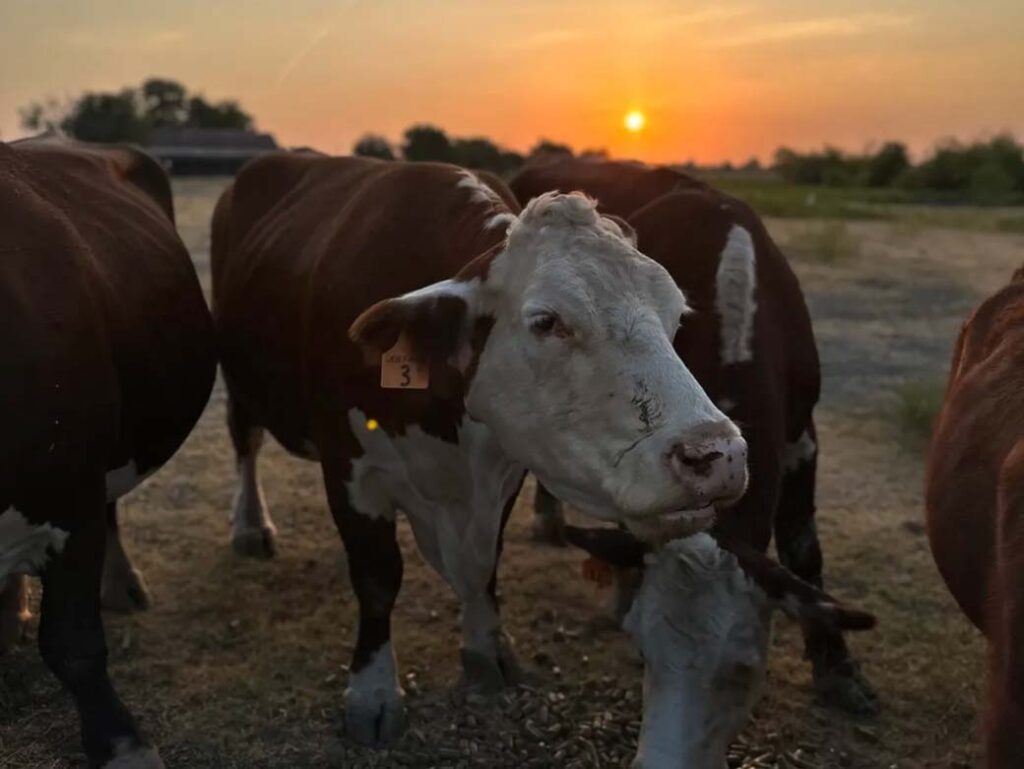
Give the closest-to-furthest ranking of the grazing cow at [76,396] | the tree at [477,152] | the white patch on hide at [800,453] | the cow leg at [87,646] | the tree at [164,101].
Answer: the grazing cow at [76,396] → the cow leg at [87,646] → the white patch on hide at [800,453] → the tree at [477,152] → the tree at [164,101]

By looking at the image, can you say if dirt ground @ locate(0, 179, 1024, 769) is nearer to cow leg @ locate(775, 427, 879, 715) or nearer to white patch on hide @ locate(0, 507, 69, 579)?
cow leg @ locate(775, 427, 879, 715)

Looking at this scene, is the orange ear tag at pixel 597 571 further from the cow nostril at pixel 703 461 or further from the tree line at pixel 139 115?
the tree line at pixel 139 115

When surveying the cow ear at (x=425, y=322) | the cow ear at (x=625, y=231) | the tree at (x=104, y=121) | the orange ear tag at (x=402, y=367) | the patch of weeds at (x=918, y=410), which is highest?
the tree at (x=104, y=121)

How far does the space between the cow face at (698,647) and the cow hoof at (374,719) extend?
4.13ft

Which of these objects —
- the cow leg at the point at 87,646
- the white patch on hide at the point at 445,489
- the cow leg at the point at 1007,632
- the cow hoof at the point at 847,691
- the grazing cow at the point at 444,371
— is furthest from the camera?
the cow hoof at the point at 847,691

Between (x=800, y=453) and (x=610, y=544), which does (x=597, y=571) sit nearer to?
(x=610, y=544)

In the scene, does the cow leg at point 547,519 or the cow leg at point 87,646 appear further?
the cow leg at point 547,519

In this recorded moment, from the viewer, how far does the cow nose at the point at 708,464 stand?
264 centimetres

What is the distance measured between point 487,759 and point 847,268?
51.1 feet

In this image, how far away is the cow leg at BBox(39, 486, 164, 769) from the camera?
11.7 ft

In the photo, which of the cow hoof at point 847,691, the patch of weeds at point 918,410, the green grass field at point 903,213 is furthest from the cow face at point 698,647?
the green grass field at point 903,213

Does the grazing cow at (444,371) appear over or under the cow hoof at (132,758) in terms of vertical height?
over

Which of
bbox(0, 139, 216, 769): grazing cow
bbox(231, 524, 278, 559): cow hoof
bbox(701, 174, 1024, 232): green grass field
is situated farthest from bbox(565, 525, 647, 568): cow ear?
bbox(701, 174, 1024, 232): green grass field

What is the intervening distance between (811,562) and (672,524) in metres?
2.10
